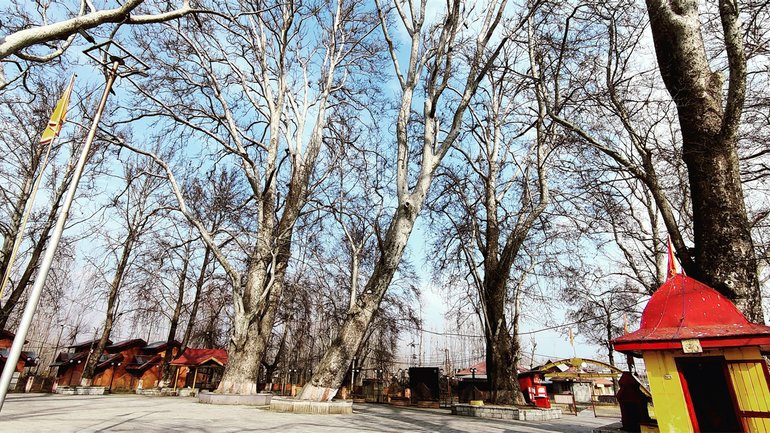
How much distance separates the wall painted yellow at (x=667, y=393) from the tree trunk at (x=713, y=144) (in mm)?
1509

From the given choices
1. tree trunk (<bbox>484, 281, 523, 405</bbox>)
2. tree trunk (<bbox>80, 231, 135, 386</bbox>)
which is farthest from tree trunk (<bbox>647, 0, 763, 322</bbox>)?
tree trunk (<bbox>80, 231, 135, 386</bbox>)

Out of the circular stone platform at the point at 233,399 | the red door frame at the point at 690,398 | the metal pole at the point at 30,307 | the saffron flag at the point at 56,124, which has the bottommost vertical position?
the circular stone platform at the point at 233,399

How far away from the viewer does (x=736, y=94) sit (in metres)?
5.50

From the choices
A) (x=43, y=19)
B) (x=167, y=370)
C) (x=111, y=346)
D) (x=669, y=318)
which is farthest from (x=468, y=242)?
(x=111, y=346)

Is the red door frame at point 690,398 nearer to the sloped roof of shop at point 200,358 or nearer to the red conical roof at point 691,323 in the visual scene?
the red conical roof at point 691,323

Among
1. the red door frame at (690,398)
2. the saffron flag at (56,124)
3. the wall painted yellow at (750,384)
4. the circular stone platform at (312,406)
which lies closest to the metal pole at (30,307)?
the saffron flag at (56,124)

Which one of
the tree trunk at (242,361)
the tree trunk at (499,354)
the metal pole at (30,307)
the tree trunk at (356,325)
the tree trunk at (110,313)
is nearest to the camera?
the metal pole at (30,307)

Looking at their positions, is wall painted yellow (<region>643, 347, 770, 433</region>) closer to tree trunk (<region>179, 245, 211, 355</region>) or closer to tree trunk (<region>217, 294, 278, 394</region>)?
tree trunk (<region>217, 294, 278, 394</region>)

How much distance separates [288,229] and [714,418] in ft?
38.3

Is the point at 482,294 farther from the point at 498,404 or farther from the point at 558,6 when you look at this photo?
the point at 558,6

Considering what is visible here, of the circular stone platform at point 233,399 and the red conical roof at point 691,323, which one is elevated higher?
the red conical roof at point 691,323

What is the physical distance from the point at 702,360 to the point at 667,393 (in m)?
1.15

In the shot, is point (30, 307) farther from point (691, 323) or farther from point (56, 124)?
point (691, 323)

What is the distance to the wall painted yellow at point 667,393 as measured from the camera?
15.9ft
